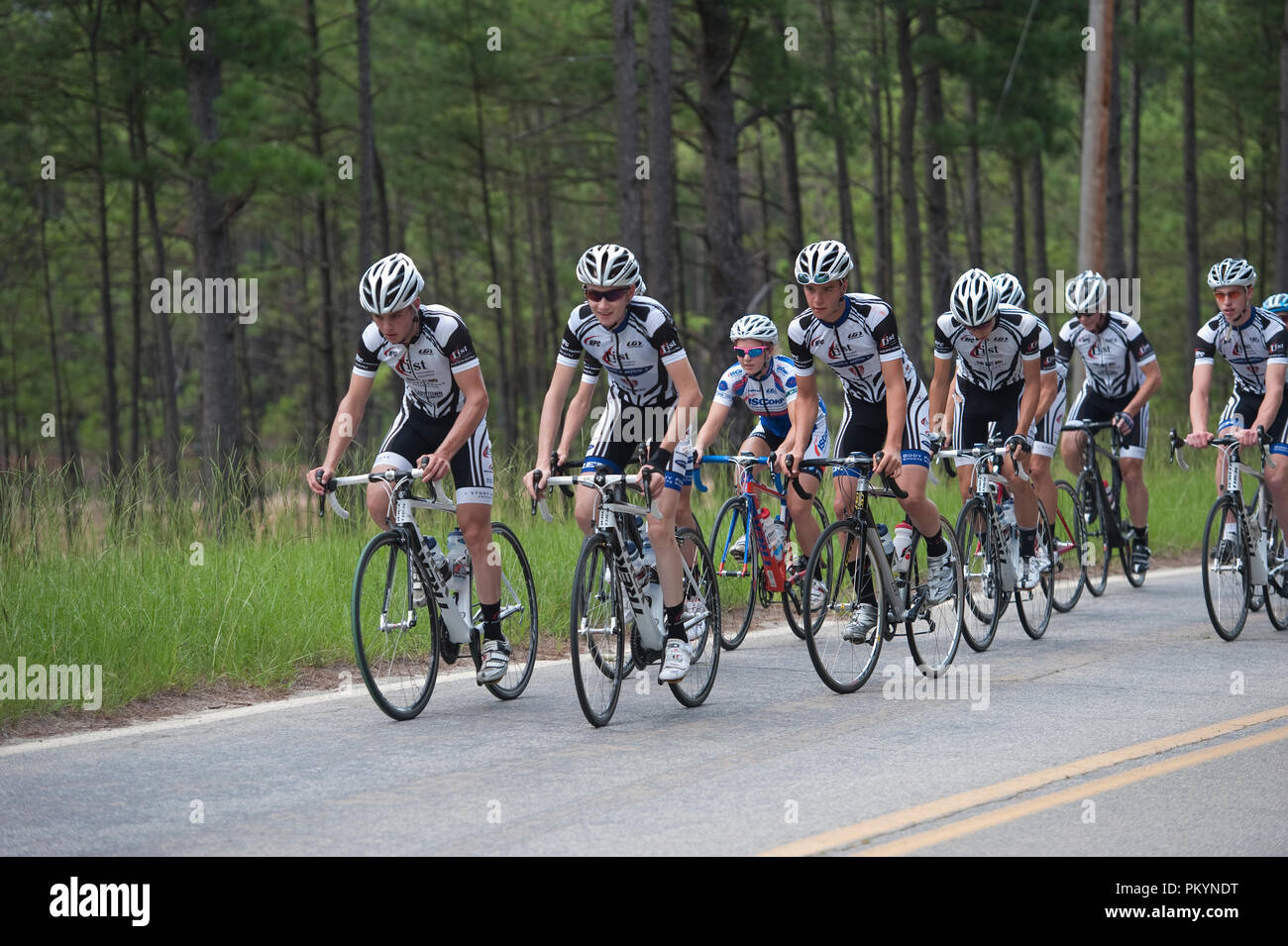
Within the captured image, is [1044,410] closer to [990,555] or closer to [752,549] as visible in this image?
[990,555]

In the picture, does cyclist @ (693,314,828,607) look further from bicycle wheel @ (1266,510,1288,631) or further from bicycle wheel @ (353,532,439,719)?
bicycle wheel @ (1266,510,1288,631)

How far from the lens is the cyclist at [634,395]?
757 cm

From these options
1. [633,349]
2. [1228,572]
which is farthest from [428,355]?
[1228,572]

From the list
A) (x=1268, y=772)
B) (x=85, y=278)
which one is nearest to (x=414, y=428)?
(x=1268, y=772)

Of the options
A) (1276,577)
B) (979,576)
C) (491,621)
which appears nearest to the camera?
(491,621)

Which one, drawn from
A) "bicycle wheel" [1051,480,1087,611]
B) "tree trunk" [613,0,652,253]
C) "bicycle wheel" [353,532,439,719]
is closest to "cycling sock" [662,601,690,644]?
"bicycle wheel" [353,532,439,719]

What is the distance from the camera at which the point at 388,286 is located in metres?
7.36

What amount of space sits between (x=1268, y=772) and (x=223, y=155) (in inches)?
675

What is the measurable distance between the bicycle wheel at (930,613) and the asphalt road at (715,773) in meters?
0.24

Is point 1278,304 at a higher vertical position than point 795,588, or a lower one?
higher

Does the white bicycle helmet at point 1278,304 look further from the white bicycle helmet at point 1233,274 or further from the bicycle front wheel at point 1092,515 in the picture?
the bicycle front wheel at point 1092,515

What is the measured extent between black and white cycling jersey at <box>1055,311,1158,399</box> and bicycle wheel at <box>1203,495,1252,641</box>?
263 centimetres

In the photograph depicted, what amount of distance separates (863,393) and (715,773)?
11.8 ft

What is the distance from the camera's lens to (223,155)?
20.2 m
